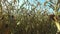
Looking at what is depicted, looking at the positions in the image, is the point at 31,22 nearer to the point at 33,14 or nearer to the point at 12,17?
the point at 33,14

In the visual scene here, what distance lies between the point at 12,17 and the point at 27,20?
0.60 metres

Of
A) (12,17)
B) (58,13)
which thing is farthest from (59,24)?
(12,17)

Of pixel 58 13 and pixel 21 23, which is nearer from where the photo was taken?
pixel 58 13

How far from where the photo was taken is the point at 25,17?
16.7 ft

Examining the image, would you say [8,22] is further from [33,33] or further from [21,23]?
[33,33]

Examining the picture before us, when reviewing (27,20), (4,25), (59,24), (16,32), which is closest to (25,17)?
(27,20)

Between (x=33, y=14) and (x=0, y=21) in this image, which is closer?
(x=0, y=21)

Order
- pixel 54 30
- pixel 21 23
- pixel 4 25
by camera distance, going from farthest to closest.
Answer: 1. pixel 54 30
2. pixel 21 23
3. pixel 4 25

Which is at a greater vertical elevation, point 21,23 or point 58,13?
point 58,13

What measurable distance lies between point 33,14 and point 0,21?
1.00 m

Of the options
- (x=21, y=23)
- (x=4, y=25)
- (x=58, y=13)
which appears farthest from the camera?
(x=21, y=23)

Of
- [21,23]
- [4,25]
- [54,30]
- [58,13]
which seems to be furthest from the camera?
[54,30]

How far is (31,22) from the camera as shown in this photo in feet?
17.0

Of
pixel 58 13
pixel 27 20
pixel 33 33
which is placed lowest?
pixel 33 33
